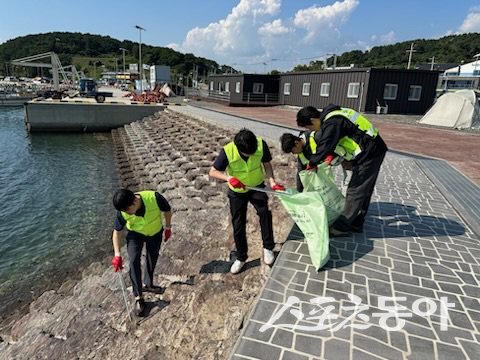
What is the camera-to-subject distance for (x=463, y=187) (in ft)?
24.5

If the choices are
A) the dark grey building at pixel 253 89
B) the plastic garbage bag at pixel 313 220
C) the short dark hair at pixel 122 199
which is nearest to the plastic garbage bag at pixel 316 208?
the plastic garbage bag at pixel 313 220

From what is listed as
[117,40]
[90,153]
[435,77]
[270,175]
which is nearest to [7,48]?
[117,40]

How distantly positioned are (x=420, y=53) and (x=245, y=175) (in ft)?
298

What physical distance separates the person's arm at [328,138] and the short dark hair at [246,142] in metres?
0.79

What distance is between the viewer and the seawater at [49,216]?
265 inches

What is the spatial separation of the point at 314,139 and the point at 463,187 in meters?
5.35

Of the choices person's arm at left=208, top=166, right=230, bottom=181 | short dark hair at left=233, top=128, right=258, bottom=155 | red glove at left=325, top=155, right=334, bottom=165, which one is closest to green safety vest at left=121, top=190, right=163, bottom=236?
person's arm at left=208, top=166, right=230, bottom=181

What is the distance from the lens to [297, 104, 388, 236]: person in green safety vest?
3.98 meters

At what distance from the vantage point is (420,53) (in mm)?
78188

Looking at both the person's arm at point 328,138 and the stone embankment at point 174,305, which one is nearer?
the stone embankment at point 174,305

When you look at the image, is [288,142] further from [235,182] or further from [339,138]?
[235,182]

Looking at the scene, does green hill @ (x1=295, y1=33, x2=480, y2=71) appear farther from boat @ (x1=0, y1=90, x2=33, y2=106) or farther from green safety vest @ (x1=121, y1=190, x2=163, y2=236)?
green safety vest @ (x1=121, y1=190, x2=163, y2=236)

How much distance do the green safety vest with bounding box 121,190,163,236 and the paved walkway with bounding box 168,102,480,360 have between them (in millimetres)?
1689

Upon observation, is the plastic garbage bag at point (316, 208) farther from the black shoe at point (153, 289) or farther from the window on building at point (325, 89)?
the window on building at point (325, 89)
